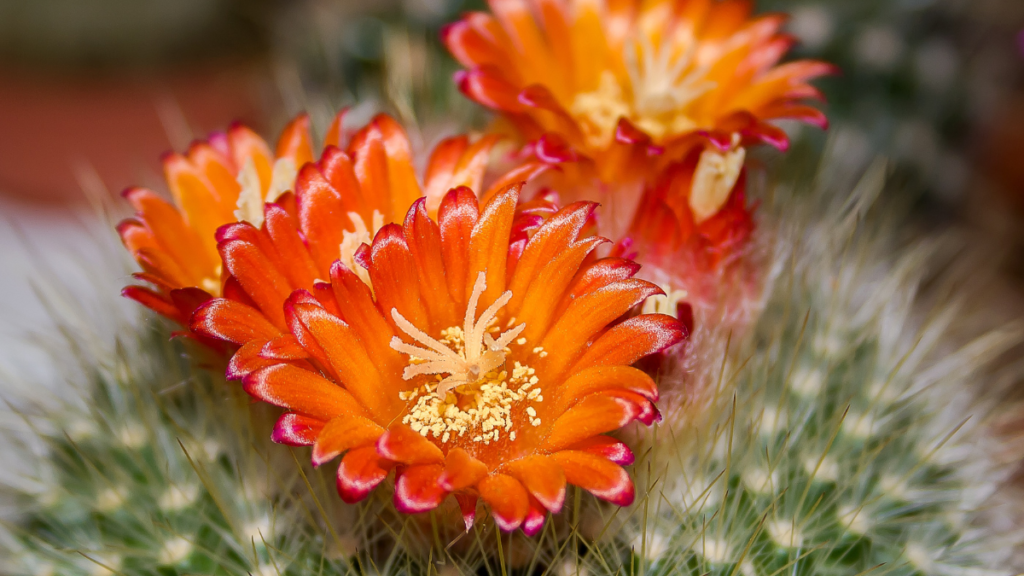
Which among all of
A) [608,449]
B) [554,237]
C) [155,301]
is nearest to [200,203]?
[155,301]

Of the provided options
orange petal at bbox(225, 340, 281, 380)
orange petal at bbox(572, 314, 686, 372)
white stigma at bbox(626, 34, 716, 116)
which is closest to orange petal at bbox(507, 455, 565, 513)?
orange petal at bbox(572, 314, 686, 372)

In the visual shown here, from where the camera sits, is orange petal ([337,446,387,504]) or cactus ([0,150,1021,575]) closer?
orange petal ([337,446,387,504])

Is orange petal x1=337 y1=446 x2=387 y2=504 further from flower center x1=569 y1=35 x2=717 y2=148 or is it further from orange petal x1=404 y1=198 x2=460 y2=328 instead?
flower center x1=569 y1=35 x2=717 y2=148

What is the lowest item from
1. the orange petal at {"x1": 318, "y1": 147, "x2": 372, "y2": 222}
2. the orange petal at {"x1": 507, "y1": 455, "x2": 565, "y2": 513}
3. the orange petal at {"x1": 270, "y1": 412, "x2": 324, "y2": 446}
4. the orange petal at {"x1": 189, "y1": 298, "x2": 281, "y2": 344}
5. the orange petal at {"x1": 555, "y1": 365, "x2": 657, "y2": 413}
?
the orange petal at {"x1": 507, "y1": 455, "x2": 565, "y2": 513}

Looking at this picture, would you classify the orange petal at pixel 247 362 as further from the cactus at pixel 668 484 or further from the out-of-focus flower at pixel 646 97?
the out-of-focus flower at pixel 646 97

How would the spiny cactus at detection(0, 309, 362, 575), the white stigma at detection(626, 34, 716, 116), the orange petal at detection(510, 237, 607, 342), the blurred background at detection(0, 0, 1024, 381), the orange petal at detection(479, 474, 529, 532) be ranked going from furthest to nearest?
1. the blurred background at detection(0, 0, 1024, 381)
2. the white stigma at detection(626, 34, 716, 116)
3. the spiny cactus at detection(0, 309, 362, 575)
4. the orange petal at detection(510, 237, 607, 342)
5. the orange petal at detection(479, 474, 529, 532)

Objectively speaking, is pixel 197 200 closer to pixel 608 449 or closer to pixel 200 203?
pixel 200 203

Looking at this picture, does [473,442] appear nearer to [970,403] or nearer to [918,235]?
[970,403]
